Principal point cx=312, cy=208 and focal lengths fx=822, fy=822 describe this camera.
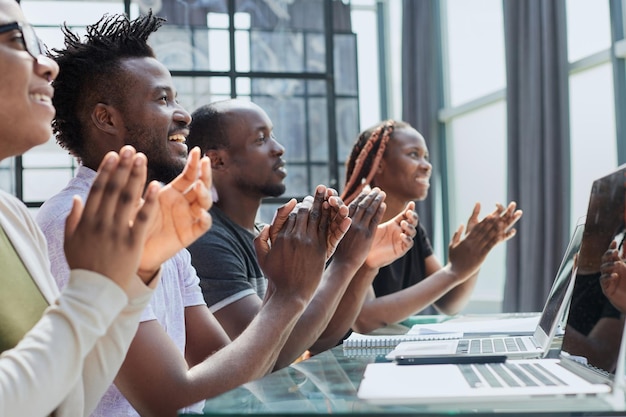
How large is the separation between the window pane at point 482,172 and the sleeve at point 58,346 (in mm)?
4003

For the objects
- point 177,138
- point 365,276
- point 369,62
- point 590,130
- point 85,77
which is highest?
point 369,62

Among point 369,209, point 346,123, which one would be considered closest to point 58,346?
point 369,209

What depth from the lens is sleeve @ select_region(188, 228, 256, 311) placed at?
1809 mm

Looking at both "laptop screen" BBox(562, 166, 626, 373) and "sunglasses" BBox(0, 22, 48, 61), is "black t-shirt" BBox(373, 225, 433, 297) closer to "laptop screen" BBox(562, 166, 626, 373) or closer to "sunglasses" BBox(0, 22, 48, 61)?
"laptop screen" BBox(562, 166, 626, 373)

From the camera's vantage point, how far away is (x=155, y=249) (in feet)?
2.96

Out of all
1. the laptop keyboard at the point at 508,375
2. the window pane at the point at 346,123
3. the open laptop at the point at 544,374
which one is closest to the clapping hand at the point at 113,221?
the open laptop at the point at 544,374

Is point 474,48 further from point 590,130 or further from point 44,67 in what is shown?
point 44,67

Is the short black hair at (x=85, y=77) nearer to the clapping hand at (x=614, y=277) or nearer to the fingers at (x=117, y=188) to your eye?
the fingers at (x=117, y=188)

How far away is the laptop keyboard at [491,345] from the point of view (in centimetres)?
123

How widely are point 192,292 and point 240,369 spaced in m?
0.30

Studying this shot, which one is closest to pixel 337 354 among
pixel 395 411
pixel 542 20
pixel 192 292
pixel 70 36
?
pixel 192 292

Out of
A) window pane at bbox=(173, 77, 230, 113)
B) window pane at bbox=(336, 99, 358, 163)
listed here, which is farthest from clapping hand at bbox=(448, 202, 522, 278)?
window pane at bbox=(336, 99, 358, 163)

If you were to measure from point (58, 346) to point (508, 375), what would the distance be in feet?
1.64

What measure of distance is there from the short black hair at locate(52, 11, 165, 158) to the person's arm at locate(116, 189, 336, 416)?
1.39ft
